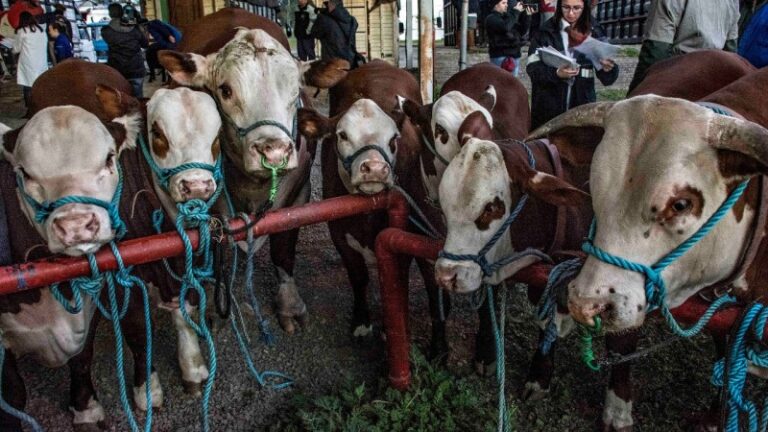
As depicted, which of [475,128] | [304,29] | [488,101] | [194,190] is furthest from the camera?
[304,29]

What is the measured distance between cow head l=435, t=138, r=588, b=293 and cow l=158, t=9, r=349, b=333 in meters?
1.07

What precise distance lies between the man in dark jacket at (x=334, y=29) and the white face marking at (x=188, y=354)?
330 inches

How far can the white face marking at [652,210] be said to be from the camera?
1756mm

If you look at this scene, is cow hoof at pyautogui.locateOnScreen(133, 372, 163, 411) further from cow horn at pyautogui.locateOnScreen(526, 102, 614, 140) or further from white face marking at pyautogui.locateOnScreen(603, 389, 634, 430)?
cow horn at pyautogui.locateOnScreen(526, 102, 614, 140)

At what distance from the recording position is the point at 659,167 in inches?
69.9

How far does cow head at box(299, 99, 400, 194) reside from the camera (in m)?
3.41

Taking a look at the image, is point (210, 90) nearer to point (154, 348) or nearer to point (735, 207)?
point (154, 348)

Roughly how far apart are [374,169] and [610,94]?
28.8ft

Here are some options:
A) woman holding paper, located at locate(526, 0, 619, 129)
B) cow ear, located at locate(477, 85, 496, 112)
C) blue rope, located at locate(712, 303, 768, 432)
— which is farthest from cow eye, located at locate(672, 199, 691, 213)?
woman holding paper, located at locate(526, 0, 619, 129)

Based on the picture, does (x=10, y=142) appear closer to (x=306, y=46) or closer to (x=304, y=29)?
(x=304, y=29)

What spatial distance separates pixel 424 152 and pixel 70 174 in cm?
209

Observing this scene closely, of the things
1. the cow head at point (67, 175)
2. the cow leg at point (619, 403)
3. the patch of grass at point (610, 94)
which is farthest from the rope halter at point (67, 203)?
the patch of grass at point (610, 94)

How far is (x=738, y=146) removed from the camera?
5.51 ft

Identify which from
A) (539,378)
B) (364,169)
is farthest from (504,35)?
(539,378)
